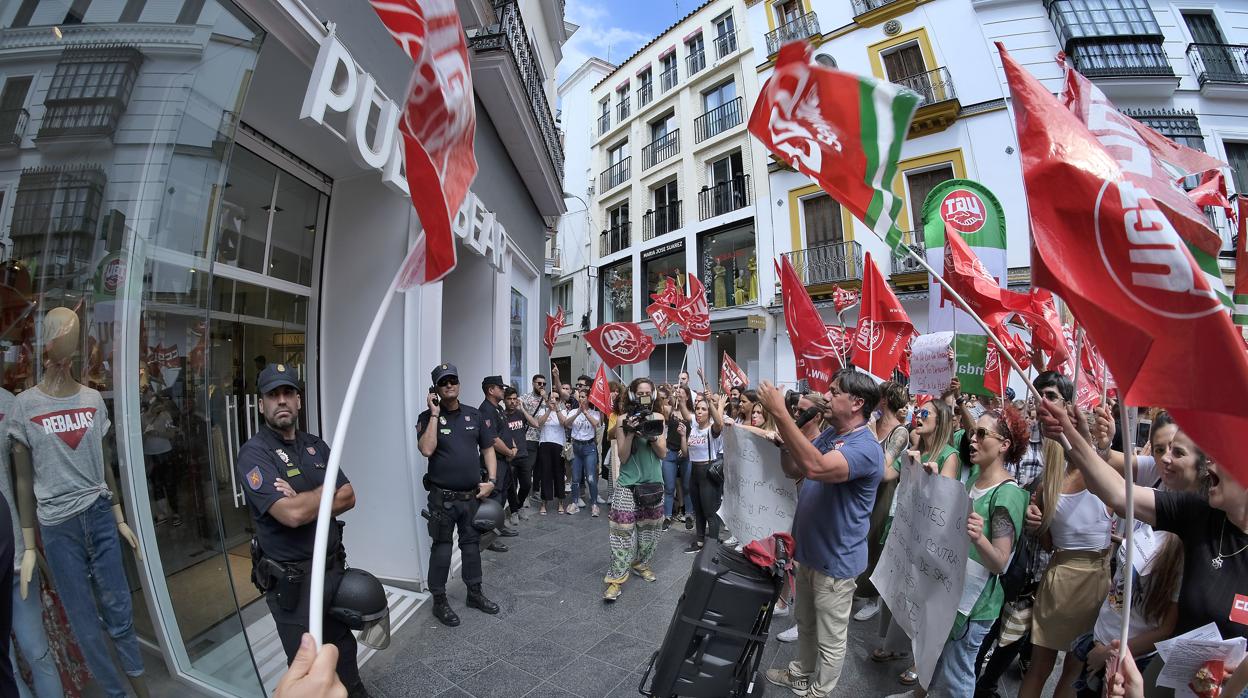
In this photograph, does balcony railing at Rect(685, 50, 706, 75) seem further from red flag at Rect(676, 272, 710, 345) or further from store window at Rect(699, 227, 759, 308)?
red flag at Rect(676, 272, 710, 345)

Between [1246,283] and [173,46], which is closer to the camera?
[173,46]

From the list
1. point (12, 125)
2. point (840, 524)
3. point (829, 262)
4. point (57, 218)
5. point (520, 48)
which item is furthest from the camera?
point (829, 262)

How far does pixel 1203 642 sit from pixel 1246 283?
3.27m

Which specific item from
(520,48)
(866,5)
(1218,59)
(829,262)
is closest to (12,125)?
(520,48)

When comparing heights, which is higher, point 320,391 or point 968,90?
point 968,90

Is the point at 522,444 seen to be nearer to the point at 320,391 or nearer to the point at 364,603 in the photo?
the point at 320,391

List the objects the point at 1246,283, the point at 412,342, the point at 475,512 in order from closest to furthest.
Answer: the point at 1246,283, the point at 475,512, the point at 412,342

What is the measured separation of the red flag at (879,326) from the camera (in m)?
5.35

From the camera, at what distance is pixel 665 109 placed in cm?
2106

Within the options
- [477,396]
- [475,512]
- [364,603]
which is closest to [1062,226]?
[364,603]

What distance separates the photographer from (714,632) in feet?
8.34

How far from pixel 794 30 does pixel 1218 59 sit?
36.6 feet

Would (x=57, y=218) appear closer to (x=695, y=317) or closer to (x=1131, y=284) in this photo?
(x=1131, y=284)

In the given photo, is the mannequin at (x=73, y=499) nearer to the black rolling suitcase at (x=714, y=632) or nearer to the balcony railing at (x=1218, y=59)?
the black rolling suitcase at (x=714, y=632)
